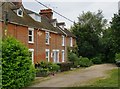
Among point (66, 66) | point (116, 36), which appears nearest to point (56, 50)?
point (66, 66)

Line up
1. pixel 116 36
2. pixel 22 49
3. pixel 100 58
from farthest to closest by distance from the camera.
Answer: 1. pixel 100 58
2. pixel 116 36
3. pixel 22 49

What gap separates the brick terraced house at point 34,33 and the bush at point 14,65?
694 cm

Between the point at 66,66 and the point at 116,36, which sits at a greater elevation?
the point at 116,36

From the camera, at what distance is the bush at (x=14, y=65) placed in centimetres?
1513

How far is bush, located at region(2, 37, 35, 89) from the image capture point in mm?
15133

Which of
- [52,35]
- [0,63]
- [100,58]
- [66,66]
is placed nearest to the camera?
[0,63]

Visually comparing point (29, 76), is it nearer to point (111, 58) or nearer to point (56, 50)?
point (56, 50)

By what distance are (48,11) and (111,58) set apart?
16.1 m

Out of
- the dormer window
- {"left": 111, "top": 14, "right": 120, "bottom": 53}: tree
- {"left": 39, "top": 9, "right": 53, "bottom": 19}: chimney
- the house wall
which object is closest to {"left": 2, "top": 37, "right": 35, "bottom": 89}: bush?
the house wall

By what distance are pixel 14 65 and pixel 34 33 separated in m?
12.5

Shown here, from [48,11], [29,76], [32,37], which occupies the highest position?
[48,11]

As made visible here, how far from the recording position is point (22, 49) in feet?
54.2

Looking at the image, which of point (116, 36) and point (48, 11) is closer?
point (116, 36)

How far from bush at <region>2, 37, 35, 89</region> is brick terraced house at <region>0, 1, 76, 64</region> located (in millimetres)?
6936
